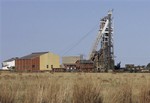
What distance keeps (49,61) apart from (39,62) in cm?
395

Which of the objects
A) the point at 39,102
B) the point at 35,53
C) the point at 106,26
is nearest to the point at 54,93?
the point at 39,102

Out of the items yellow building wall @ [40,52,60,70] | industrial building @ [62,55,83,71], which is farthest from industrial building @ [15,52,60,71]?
industrial building @ [62,55,83,71]

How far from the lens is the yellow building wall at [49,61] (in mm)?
112312

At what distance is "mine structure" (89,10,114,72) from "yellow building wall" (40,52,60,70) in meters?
10.7

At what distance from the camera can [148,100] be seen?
11664mm

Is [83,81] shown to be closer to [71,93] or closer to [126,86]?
[71,93]

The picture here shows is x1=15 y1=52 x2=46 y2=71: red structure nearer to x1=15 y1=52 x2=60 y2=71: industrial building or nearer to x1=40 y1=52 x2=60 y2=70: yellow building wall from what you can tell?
x1=15 y1=52 x2=60 y2=71: industrial building

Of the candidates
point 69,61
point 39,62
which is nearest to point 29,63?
point 39,62

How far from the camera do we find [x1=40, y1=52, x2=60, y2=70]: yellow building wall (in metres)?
112

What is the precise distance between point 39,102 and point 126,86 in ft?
9.03

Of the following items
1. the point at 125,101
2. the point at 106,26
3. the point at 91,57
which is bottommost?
the point at 125,101

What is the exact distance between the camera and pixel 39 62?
111375 mm

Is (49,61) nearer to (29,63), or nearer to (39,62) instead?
(39,62)

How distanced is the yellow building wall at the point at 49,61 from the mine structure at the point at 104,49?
1070 cm
